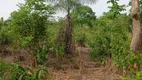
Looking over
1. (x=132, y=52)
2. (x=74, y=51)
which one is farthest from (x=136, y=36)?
(x=74, y=51)

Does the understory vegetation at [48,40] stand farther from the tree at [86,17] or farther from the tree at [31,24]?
the tree at [86,17]

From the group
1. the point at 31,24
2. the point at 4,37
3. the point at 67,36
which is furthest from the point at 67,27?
the point at 4,37

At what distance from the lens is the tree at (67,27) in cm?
1181

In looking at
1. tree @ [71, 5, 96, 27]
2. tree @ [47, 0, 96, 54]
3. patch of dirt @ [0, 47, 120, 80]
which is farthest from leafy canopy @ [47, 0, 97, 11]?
tree @ [71, 5, 96, 27]

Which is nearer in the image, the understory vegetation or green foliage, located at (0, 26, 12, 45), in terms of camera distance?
the understory vegetation

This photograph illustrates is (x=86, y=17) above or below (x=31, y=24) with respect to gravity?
above

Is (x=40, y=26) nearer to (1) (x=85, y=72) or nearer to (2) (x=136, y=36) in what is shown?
(1) (x=85, y=72)

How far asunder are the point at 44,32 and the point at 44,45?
1.87ft

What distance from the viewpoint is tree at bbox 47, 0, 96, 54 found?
11.8 m

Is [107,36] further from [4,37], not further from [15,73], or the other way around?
[15,73]

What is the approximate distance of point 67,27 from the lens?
11.9m

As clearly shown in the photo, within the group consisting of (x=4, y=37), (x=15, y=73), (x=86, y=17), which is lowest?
(x=15, y=73)

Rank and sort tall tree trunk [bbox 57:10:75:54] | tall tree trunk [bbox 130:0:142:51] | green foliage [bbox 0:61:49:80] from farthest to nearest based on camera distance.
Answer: tall tree trunk [bbox 57:10:75:54] → tall tree trunk [bbox 130:0:142:51] → green foliage [bbox 0:61:49:80]

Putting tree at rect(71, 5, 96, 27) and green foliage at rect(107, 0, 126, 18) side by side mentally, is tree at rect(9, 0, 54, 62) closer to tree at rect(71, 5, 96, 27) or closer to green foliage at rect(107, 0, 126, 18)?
green foliage at rect(107, 0, 126, 18)
